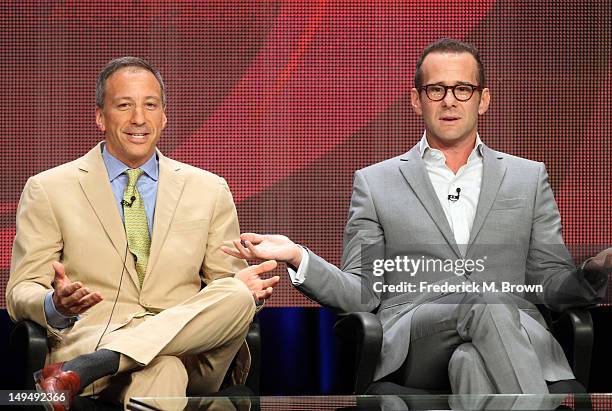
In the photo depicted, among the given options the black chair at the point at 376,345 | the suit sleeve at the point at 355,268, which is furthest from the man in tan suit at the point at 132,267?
the black chair at the point at 376,345

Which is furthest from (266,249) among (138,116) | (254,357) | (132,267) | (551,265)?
(551,265)

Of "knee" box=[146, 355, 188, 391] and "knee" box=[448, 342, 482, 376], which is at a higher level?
"knee" box=[448, 342, 482, 376]

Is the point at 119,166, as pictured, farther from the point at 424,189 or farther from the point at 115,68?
the point at 424,189

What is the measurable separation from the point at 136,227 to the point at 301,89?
1241mm

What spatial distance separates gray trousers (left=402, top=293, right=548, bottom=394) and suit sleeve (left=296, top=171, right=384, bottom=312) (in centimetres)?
34

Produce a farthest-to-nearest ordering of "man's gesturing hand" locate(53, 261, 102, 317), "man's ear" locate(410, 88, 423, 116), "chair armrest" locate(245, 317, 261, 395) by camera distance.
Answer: "man's ear" locate(410, 88, 423, 116) → "chair armrest" locate(245, 317, 261, 395) → "man's gesturing hand" locate(53, 261, 102, 317)

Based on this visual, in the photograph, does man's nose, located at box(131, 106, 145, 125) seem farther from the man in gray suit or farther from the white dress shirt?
the white dress shirt

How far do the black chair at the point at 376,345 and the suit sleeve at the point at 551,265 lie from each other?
116 mm

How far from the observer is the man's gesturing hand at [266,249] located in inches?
146

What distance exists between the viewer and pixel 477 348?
3.38 metres

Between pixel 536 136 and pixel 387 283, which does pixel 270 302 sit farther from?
pixel 536 136

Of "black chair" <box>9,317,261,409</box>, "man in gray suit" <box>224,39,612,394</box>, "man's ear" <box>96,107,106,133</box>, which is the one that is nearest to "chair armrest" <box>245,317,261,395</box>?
"black chair" <box>9,317,261,409</box>

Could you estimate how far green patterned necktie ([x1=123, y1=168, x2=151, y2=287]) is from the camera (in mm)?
3879

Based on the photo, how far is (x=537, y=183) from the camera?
4012 mm
